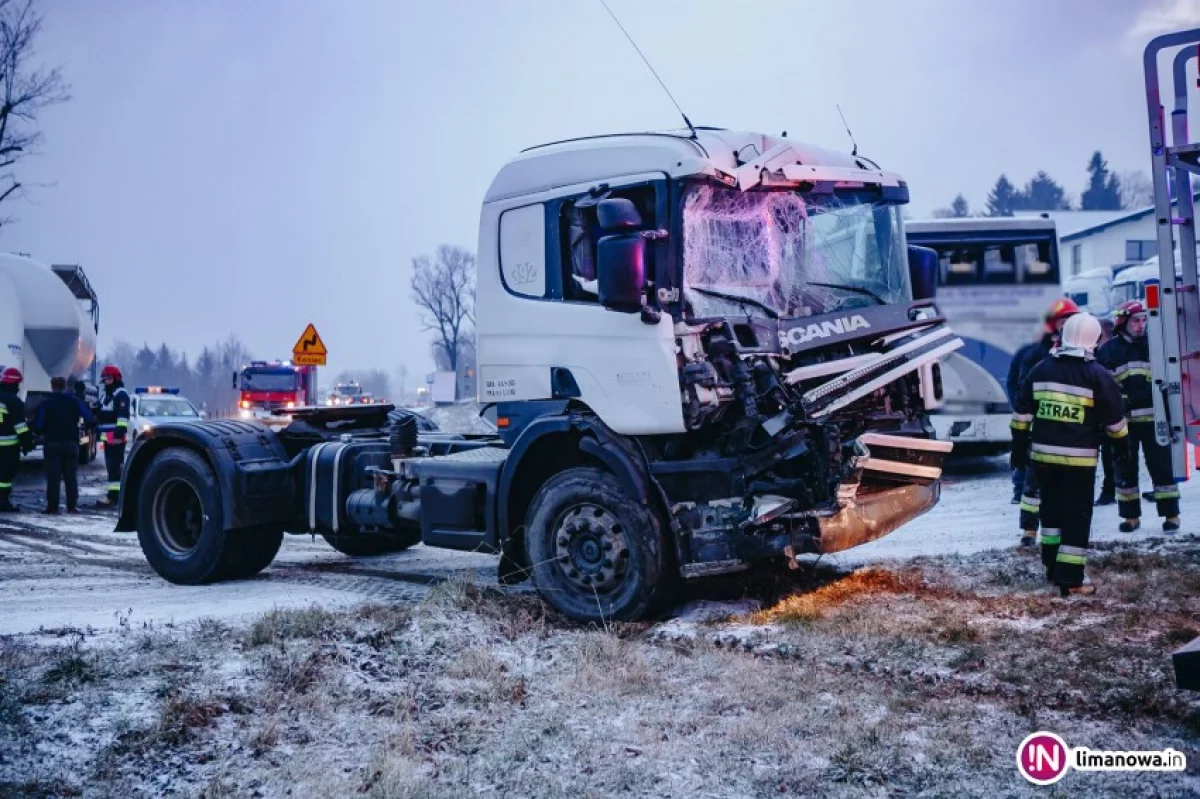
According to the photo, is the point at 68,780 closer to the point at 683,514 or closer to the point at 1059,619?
the point at 683,514

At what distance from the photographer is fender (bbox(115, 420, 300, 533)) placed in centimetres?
823

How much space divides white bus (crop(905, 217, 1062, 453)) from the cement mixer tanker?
15232mm

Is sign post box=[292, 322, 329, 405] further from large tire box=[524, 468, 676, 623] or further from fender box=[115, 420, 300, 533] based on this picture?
large tire box=[524, 468, 676, 623]

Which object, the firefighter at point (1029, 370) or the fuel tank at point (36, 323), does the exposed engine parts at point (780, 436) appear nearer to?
the firefighter at point (1029, 370)

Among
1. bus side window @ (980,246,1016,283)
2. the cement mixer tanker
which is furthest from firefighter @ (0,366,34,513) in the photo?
bus side window @ (980,246,1016,283)

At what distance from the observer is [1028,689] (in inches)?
191

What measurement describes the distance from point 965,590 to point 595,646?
9.00ft

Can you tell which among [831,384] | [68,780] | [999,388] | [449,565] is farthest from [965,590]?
[999,388]

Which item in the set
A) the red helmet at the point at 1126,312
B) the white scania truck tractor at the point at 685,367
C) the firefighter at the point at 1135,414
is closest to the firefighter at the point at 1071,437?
the white scania truck tractor at the point at 685,367

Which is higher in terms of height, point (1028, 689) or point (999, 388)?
point (999, 388)

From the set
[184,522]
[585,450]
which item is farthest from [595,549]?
[184,522]

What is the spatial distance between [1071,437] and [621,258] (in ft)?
10.4

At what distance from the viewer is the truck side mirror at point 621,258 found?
5.83m

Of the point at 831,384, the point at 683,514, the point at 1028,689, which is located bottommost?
the point at 1028,689
